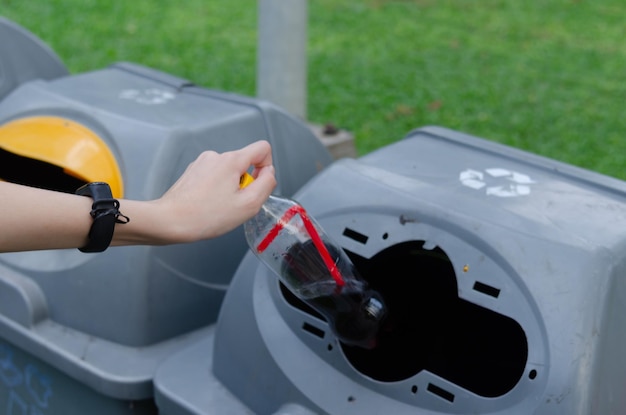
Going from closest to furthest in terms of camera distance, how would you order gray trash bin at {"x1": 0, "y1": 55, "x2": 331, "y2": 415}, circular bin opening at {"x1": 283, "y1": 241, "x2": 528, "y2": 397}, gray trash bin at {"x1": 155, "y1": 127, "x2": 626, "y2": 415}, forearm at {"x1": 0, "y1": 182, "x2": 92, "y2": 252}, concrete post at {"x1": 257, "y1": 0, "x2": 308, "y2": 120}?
forearm at {"x1": 0, "y1": 182, "x2": 92, "y2": 252} < gray trash bin at {"x1": 155, "y1": 127, "x2": 626, "y2": 415} < circular bin opening at {"x1": 283, "y1": 241, "x2": 528, "y2": 397} < gray trash bin at {"x1": 0, "y1": 55, "x2": 331, "y2": 415} < concrete post at {"x1": 257, "y1": 0, "x2": 308, "y2": 120}

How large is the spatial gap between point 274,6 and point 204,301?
1.77m

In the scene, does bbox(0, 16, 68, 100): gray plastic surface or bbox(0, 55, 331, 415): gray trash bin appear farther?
bbox(0, 16, 68, 100): gray plastic surface

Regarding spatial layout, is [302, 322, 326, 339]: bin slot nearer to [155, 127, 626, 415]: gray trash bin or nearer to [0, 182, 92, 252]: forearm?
[155, 127, 626, 415]: gray trash bin

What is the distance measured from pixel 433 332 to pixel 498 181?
1.30ft

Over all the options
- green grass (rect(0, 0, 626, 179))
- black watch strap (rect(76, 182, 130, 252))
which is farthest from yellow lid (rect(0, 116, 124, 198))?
green grass (rect(0, 0, 626, 179))

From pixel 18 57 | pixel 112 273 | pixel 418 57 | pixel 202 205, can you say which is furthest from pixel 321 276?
pixel 418 57

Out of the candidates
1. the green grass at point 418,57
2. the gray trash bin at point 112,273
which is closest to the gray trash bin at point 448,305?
the gray trash bin at point 112,273

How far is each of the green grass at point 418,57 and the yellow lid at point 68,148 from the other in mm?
2848

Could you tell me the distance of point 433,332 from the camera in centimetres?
188

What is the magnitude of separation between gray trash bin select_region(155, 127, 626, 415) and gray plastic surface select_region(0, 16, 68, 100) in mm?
1279

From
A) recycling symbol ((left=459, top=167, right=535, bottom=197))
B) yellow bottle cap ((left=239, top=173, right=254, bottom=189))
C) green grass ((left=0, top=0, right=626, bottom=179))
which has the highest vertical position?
yellow bottle cap ((left=239, top=173, right=254, bottom=189))

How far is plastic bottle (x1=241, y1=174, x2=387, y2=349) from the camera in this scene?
185 centimetres

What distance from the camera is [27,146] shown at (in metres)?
2.35

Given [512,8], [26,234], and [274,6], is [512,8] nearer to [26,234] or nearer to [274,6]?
[274,6]
